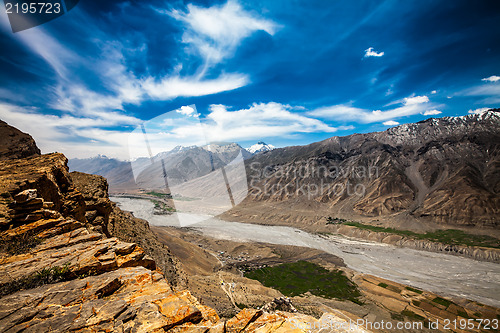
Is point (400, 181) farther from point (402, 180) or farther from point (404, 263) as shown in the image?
point (404, 263)

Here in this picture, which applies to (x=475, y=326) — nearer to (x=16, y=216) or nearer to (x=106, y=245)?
(x=106, y=245)

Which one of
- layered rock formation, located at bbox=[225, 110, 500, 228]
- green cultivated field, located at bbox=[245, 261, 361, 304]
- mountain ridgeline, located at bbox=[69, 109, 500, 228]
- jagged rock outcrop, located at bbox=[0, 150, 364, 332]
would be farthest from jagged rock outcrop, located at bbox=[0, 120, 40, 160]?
layered rock formation, located at bbox=[225, 110, 500, 228]

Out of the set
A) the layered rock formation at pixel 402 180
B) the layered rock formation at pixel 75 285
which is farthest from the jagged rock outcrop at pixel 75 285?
the layered rock formation at pixel 402 180

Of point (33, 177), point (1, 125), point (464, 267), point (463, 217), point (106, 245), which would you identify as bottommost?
point (464, 267)

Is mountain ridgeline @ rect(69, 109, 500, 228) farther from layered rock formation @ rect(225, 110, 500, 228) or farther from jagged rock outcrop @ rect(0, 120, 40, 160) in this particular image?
jagged rock outcrop @ rect(0, 120, 40, 160)

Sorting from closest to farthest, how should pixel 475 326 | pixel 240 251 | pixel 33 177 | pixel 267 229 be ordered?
pixel 33 177, pixel 475 326, pixel 240 251, pixel 267 229

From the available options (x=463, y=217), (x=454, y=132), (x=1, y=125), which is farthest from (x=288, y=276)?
(x=454, y=132)

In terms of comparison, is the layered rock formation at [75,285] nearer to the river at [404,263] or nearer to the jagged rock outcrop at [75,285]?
the jagged rock outcrop at [75,285]
